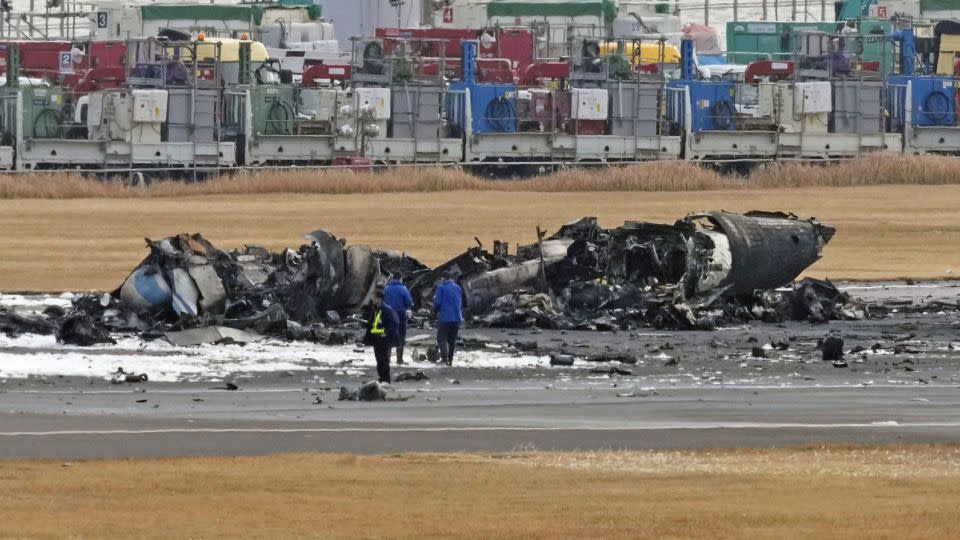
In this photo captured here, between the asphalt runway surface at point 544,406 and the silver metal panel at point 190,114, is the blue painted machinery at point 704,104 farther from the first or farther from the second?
the asphalt runway surface at point 544,406

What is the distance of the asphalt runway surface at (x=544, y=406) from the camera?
18000mm

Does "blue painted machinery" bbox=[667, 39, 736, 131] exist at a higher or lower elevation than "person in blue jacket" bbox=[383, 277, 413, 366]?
higher

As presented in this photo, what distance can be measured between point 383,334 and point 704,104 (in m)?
43.8

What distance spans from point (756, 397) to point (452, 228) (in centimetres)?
2503

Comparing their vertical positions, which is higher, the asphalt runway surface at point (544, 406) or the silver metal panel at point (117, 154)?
the silver metal panel at point (117, 154)

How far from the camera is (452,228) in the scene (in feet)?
153

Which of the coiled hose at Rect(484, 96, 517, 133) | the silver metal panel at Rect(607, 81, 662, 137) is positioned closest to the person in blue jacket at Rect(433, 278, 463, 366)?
the coiled hose at Rect(484, 96, 517, 133)

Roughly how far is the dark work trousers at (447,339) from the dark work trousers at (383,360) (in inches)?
75.5

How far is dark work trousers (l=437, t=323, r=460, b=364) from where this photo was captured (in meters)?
25.0

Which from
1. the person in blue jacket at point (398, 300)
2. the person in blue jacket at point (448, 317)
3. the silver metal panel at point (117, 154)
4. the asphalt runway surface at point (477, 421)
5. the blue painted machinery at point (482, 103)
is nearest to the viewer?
the asphalt runway surface at point (477, 421)

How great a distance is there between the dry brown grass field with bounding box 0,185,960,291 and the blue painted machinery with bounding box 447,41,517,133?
24.1ft

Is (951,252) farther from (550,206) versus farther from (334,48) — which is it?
(334,48)

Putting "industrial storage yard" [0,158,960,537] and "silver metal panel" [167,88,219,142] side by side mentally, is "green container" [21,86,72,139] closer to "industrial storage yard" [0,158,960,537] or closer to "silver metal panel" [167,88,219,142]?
"silver metal panel" [167,88,219,142]

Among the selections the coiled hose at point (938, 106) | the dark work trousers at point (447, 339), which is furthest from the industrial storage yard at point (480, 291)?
the coiled hose at point (938, 106)
